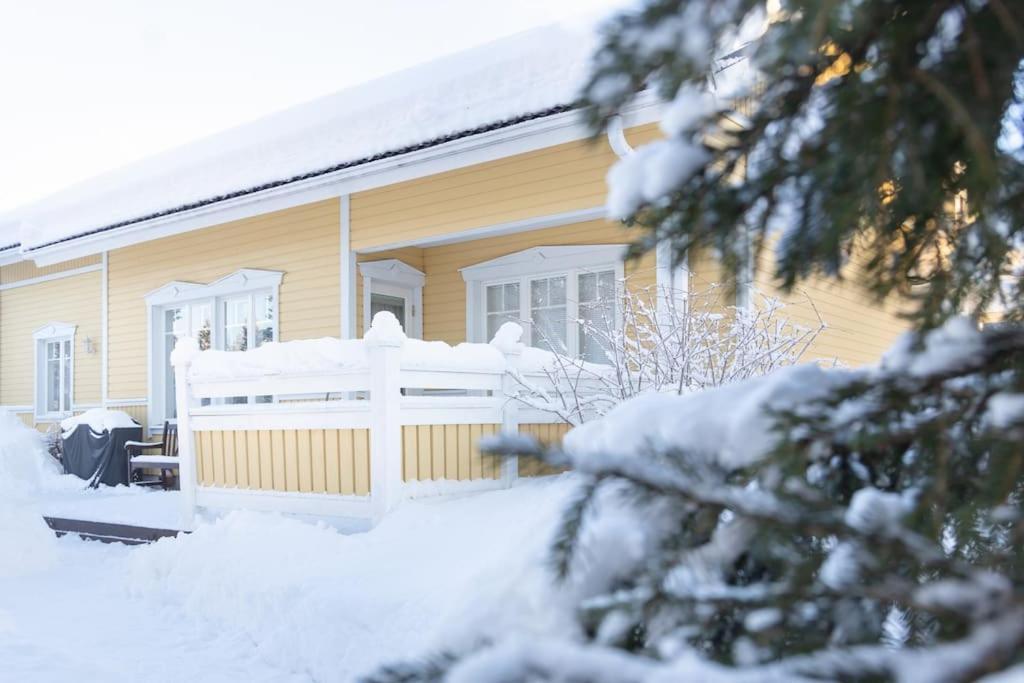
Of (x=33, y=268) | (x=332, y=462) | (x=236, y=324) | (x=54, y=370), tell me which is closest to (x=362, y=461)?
(x=332, y=462)

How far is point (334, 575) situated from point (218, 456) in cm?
218

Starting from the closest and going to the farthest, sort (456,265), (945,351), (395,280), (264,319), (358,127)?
1. (945,351)
2. (358,127)
3. (395,280)
4. (456,265)
5. (264,319)

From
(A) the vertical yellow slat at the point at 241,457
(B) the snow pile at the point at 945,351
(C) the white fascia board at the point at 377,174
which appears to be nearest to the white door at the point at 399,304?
(C) the white fascia board at the point at 377,174

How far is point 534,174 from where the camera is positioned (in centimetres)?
796

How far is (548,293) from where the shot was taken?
30.7 ft

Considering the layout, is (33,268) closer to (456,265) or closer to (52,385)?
(52,385)

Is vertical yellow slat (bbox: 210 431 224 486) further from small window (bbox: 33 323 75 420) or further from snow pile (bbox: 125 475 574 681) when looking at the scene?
small window (bbox: 33 323 75 420)

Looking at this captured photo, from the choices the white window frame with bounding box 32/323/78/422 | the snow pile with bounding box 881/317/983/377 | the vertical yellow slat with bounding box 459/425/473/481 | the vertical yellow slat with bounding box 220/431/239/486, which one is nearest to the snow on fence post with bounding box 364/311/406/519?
the vertical yellow slat with bounding box 459/425/473/481

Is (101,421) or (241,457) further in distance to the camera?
(101,421)

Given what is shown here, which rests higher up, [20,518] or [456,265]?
[456,265]

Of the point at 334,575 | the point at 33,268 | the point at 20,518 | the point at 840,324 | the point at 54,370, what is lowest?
the point at 20,518

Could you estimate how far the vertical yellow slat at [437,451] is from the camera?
213 inches

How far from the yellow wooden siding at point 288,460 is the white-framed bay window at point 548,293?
11.3ft

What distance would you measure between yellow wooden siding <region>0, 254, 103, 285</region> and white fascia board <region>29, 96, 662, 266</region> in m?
1.54
